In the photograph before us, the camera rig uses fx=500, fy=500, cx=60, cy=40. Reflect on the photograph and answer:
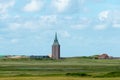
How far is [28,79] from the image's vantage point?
60.0 m

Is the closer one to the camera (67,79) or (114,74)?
(67,79)

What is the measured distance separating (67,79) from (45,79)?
2685 millimetres

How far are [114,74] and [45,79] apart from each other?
16.0 metres

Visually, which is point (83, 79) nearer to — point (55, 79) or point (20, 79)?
point (55, 79)

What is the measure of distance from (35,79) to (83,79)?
5978 mm

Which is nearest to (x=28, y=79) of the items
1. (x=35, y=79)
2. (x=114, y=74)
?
(x=35, y=79)

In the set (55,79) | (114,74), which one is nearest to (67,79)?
(55,79)

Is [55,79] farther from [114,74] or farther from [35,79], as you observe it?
[114,74]

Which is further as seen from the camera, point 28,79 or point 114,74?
point 114,74

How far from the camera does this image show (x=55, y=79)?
198 feet

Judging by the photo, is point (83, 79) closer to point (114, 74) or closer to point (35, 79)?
point (35, 79)

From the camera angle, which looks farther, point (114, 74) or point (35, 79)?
point (114, 74)

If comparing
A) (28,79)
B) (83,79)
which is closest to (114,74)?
(83,79)

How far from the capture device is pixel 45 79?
60531 mm
